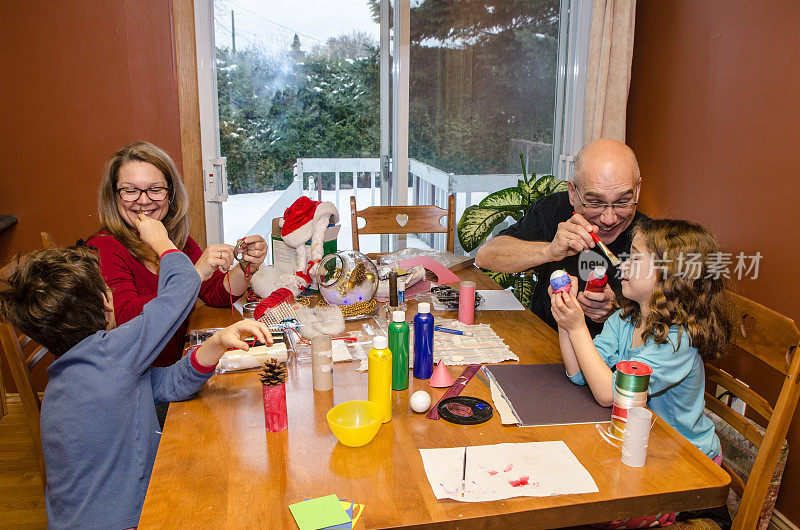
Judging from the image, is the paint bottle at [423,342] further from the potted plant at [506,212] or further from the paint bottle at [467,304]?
the potted plant at [506,212]

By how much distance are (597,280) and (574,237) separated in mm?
201

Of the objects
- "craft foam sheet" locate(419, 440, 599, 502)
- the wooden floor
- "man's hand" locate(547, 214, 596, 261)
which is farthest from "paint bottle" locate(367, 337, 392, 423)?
the wooden floor

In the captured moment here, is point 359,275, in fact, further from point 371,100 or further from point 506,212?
point 371,100

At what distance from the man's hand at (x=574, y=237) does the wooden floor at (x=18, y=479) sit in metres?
2.10

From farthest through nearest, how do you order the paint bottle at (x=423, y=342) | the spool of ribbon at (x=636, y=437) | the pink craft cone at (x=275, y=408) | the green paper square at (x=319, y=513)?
the paint bottle at (x=423, y=342) < the pink craft cone at (x=275, y=408) < the spool of ribbon at (x=636, y=437) < the green paper square at (x=319, y=513)

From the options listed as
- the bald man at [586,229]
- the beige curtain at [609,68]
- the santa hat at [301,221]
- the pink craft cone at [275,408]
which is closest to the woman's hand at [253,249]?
the santa hat at [301,221]

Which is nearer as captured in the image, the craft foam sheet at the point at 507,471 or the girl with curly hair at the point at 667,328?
the craft foam sheet at the point at 507,471

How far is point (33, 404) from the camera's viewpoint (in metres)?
1.61

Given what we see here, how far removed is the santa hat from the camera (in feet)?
6.87

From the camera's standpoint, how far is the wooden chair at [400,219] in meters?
2.96

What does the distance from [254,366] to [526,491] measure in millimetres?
807

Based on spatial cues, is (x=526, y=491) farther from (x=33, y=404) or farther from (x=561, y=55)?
(x=561, y=55)

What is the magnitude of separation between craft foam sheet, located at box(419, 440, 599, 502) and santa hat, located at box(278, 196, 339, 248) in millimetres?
1155

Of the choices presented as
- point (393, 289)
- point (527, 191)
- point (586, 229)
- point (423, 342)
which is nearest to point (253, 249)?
point (393, 289)
